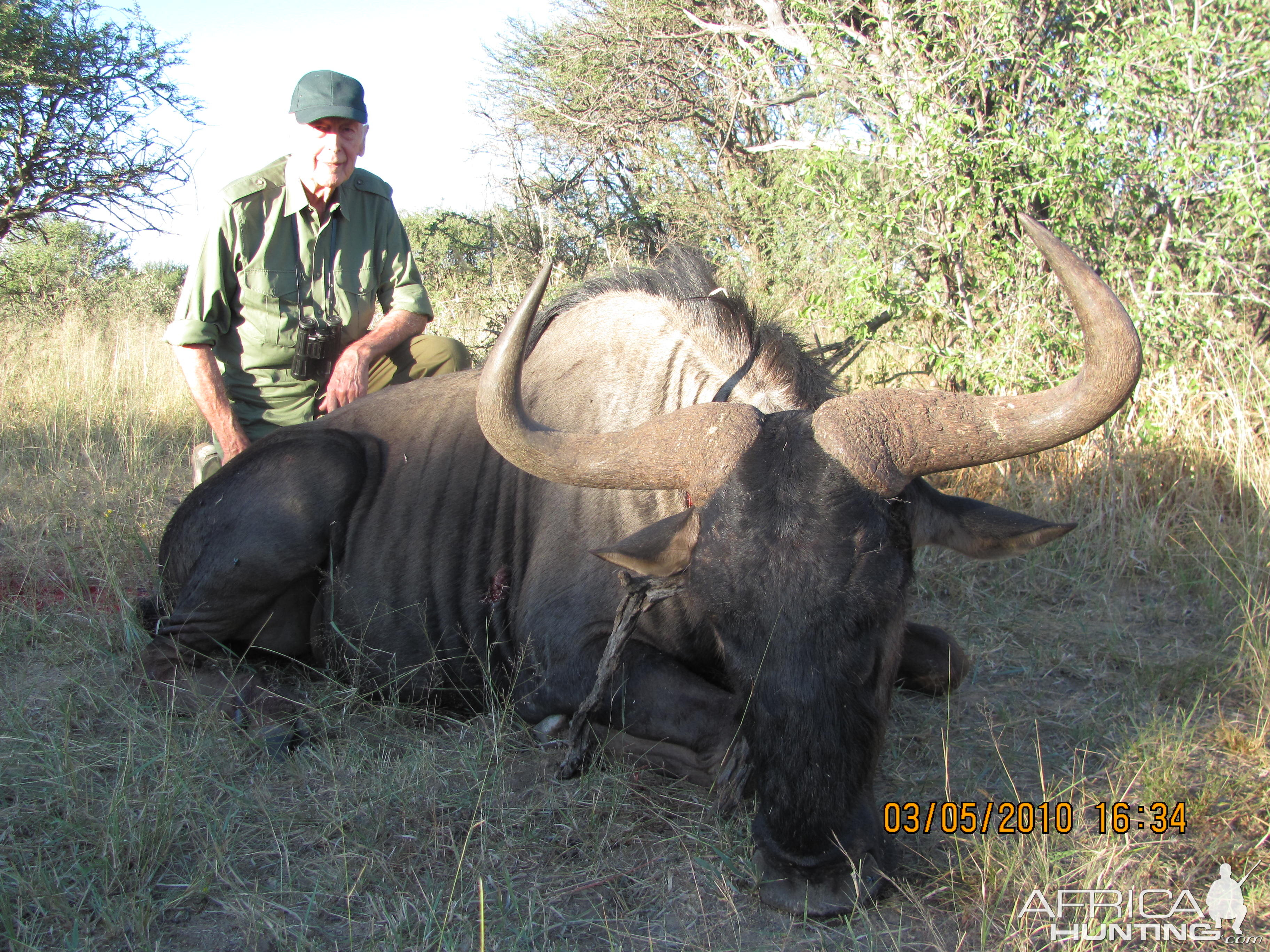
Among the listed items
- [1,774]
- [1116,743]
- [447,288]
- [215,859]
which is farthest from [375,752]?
[447,288]

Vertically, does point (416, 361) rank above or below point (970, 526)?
above

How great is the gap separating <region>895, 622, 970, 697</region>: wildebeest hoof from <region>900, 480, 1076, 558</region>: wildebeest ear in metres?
0.78

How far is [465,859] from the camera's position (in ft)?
7.96

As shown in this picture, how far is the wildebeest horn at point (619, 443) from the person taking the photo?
241cm

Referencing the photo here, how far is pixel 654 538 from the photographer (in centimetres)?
248

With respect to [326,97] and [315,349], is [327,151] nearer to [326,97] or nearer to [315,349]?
[326,97]

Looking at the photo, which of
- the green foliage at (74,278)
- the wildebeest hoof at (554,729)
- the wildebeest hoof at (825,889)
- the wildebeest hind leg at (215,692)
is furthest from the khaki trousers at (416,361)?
the green foliage at (74,278)

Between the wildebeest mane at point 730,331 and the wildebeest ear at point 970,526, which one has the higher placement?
the wildebeest mane at point 730,331

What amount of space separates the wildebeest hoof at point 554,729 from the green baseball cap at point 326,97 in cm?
319

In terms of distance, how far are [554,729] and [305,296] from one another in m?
2.87

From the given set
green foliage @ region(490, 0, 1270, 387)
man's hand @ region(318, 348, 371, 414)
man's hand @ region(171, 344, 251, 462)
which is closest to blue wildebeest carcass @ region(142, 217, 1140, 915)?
man's hand @ region(318, 348, 371, 414)

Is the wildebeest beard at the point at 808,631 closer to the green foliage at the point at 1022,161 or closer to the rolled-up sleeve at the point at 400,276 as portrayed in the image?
the rolled-up sleeve at the point at 400,276

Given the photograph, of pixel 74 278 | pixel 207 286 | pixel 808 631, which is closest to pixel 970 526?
pixel 808 631

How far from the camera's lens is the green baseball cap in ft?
14.9
